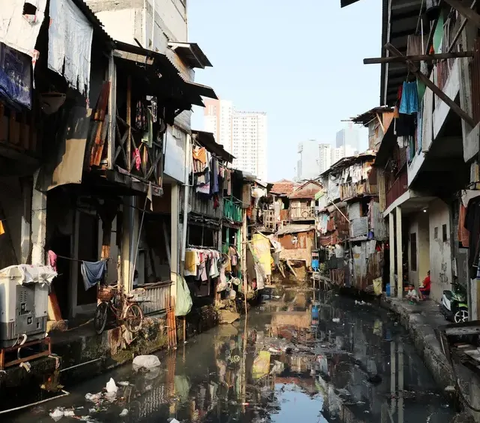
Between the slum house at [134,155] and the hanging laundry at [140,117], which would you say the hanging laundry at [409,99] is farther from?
the hanging laundry at [140,117]

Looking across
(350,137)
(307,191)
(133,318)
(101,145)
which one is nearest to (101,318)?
(133,318)

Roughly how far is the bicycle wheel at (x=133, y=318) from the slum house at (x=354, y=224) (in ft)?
64.8

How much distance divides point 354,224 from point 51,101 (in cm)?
3121

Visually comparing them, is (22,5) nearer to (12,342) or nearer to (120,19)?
(12,342)

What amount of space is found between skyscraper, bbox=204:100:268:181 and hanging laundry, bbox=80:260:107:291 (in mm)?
93402

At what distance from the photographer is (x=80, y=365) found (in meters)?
10.6

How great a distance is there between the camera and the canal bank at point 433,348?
751 centimetres

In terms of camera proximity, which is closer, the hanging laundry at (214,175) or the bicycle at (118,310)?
the bicycle at (118,310)

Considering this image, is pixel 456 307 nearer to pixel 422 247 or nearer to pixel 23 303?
pixel 422 247

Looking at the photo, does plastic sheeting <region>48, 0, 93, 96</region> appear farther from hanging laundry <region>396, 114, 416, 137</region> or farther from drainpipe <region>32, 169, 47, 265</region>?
hanging laundry <region>396, 114, 416, 137</region>

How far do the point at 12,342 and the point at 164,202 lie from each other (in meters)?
10.5

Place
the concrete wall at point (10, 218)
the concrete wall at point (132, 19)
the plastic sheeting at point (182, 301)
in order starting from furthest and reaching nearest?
the concrete wall at point (132, 19), the plastic sheeting at point (182, 301), the concrete wall at point (10, 218)

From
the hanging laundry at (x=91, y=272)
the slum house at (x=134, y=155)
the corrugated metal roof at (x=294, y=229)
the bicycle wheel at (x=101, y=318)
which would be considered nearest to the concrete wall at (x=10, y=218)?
the hanging laundry at (x=91, y=272)

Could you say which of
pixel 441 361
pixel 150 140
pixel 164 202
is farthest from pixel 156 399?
pixel 164 202
